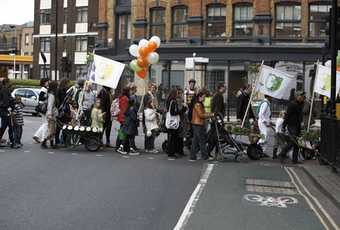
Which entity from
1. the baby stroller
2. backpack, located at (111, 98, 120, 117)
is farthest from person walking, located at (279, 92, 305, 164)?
backpack, located at (111, 98, 120, 117)

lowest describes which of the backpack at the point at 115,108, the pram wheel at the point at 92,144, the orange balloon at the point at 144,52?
the pram wheel at the point at 92,144

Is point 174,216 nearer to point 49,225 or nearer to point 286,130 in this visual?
point 49,225

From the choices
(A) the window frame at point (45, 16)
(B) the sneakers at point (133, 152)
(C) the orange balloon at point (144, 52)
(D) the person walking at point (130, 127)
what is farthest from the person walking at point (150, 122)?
(A) the window frame at point (45, 16)

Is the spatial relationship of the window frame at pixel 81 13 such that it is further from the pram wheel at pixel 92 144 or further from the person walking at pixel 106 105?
the pram wheel at pixel 92 144

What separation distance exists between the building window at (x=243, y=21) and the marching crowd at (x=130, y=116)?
66.7 feet

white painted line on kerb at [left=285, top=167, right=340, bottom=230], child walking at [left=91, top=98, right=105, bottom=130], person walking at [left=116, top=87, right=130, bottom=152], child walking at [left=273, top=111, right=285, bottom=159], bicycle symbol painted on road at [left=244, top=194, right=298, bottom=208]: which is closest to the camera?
white painted line on kerb at [left=285, top=167, right=340, bottom=230]

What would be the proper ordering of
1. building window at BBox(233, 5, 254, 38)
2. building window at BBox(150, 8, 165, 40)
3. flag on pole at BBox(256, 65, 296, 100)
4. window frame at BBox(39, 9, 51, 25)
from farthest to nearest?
window frame at BBox(39, 9, 51, 25)
building window at BBox(150, 8, 165, 40)
building window at BBox(233, 5, 254, 38)
flag on pole at BBox(256, 65, 296, 100)

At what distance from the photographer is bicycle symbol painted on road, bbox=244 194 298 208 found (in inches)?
379

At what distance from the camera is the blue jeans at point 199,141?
15.0 meters

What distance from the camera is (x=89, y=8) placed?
62844 mm

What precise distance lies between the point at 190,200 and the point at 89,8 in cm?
5540

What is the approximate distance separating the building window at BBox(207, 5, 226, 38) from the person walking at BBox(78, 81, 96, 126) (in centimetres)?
2152

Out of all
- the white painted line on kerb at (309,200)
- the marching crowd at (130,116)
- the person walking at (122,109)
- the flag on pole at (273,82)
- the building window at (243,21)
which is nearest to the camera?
the white painted line on kerb at (309,200)

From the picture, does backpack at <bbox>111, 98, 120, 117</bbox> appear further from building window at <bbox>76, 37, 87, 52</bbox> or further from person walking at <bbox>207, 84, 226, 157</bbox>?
building window at <bbox>76, 37, 87, 52</bbox>
